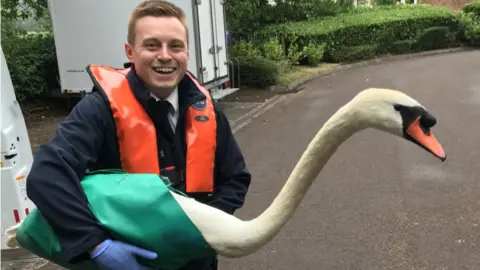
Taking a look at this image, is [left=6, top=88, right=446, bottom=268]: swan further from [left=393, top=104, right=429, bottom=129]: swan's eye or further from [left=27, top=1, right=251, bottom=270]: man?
[left=27, top=1, right=251, bottom=270]: man

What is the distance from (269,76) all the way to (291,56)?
3960 millimetres

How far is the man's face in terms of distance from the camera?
2186 mm

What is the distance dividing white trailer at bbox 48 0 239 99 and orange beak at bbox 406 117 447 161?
999cm

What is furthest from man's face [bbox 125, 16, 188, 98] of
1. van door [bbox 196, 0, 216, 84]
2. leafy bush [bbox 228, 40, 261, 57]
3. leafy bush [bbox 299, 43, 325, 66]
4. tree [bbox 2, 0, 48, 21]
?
leafy bush [bbox 299, 43, 325, 66]

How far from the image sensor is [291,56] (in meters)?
19.6

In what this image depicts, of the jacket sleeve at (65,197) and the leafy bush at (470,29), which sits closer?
the jacket sleeve at (65,197)

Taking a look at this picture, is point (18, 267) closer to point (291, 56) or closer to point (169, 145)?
point (169, 145)

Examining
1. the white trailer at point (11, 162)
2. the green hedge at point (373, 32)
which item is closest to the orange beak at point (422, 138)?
the white trailer at point (11, 162)

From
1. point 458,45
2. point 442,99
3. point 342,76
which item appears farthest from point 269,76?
point 458,45

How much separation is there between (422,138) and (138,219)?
106cm

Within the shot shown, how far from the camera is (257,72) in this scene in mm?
15961

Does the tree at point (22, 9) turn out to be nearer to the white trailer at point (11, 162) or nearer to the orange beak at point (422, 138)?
the white trailer at point (11, 162)

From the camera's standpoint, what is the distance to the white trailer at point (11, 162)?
4.69m

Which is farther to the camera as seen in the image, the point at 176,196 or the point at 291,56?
the point at 291,56
